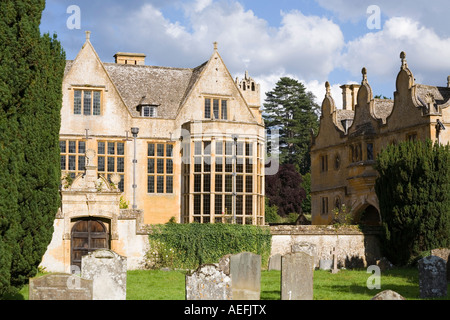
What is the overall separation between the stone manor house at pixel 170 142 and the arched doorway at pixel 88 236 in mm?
3924

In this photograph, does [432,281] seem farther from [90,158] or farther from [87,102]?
[87,102]

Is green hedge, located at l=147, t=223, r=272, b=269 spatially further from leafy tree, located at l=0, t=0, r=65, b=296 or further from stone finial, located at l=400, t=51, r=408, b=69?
stone finial, located at l=400, t=51, r=408, b=69

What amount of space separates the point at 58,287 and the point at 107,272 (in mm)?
2781

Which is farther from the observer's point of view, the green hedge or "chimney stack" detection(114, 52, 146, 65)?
"chimney stack" detection(114, 52, 146, 65)

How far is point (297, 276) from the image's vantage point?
18.0m

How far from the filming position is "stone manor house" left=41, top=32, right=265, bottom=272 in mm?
34500

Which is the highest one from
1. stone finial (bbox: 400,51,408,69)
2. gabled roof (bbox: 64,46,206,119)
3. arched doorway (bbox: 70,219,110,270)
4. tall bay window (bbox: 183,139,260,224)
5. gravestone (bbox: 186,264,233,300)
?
stone finial (bbox: 400,51,408,69)

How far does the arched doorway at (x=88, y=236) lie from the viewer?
94.1 ft

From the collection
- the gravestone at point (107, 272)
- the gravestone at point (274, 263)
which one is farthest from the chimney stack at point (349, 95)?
the gravestone at point (107, 272)

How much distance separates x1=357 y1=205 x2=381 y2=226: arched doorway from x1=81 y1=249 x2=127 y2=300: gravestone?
2577 cm

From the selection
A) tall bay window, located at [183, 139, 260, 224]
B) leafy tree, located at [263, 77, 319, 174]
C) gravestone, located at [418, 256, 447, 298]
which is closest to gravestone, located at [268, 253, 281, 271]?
tall bay window, located at [183, 139, 260, 224]

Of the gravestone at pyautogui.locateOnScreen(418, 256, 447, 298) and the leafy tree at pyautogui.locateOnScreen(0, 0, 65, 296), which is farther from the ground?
the leafy tree at pyautogui.locateOnScreen(0, 0, 65, 296)

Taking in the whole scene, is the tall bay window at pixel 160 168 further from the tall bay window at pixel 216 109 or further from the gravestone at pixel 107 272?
the gravestone at pixel 107 272
